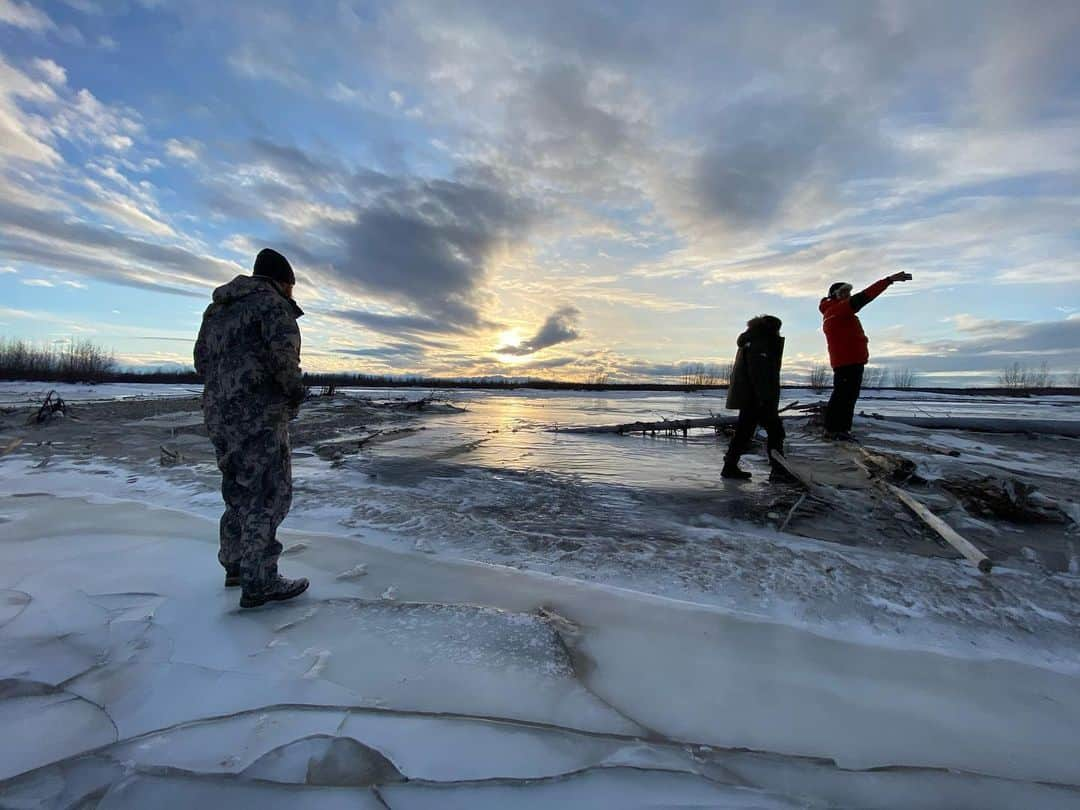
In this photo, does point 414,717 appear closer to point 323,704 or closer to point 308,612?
point 323,704

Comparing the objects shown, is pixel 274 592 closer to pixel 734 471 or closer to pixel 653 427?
pixel 734 471

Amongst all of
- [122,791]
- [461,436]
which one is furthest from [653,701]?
[461,436]

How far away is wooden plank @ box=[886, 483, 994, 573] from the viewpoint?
2956mm

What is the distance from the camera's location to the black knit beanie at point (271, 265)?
2.81m

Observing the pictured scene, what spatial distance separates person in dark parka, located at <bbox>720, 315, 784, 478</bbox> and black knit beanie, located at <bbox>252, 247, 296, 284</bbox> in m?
4.58

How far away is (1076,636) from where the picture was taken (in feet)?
7.40

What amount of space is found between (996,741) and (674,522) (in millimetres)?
2487

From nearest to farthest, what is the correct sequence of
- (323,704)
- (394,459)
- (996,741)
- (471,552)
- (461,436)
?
(996,741), (323,704), (471,552), (394,459), (461,436)

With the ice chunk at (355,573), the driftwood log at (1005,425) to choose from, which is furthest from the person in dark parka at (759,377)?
the driftwood log at (1005,425)

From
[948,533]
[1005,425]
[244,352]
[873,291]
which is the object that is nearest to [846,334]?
[873,291]

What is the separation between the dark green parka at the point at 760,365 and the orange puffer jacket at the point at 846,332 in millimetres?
1598

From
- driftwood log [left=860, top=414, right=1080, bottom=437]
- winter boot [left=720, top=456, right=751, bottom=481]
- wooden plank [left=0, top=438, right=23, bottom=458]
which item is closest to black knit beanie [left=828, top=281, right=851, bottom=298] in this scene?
winter boot [left=720, top=456, right=751, bottom=481]

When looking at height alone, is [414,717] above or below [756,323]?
below

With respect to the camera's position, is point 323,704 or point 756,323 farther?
point 756,323
